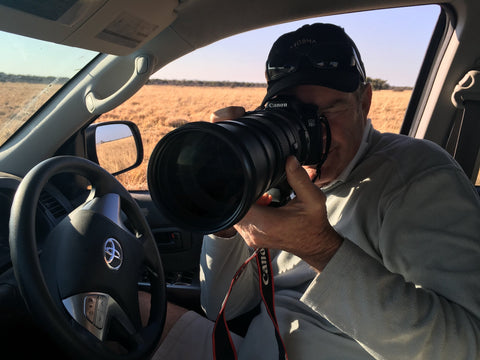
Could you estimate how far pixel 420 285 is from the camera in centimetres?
113

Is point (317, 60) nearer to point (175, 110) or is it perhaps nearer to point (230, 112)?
point (230, 112)

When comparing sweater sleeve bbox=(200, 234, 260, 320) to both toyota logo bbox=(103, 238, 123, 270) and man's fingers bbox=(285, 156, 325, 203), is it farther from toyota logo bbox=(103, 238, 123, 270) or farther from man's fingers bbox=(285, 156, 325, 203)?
man's fingers bbox=(285, 156, 325, 203)

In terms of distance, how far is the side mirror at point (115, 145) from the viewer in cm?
200

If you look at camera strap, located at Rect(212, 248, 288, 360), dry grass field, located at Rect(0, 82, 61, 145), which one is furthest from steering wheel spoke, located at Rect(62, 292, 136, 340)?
dry grass field, located at Rect(0, 82, 61, 145)

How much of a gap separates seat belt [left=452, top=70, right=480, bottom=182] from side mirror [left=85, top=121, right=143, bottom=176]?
1.63 metres

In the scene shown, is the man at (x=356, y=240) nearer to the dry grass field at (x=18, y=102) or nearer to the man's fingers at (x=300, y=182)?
the man's fingers at (x=300, y=182)

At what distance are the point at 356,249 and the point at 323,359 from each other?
442 mm

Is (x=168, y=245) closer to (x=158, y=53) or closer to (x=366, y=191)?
(x=158, y=53)

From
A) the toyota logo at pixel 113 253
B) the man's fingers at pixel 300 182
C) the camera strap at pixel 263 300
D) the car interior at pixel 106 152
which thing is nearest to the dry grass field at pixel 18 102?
the car interior at pixel 106 152

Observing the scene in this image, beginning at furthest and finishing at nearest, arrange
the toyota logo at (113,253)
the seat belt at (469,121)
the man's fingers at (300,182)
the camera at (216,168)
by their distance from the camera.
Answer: the seat belt at (469,121)
the toyota logo at (113,253)
the man's fingers at (300,182)
the camera at (216,168)

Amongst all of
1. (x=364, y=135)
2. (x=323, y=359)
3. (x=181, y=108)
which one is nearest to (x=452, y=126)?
(x=364, y=135)

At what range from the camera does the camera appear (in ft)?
2.73

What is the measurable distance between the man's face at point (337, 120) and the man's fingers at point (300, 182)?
43 cm

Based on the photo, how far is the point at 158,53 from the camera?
181 cm
